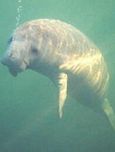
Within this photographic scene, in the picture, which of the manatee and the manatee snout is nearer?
the manatee snout

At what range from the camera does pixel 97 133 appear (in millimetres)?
12930

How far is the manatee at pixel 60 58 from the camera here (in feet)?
20.3

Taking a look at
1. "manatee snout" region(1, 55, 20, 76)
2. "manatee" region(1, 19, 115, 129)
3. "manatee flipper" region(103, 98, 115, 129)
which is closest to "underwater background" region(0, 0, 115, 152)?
"manatee" region(1, 19, 115, 129)

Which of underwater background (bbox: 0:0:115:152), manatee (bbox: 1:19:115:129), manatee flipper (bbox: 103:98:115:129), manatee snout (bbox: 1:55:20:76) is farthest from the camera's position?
underwater background (bbox: 0:0:115:152)

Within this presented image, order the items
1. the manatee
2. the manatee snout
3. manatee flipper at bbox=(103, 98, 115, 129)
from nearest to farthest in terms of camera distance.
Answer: the manatee snout
the manatee
manatee flipper at bbox=(103, 98, 115, 129)

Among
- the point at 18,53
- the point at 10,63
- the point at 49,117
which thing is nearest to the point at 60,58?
the point at 18,53

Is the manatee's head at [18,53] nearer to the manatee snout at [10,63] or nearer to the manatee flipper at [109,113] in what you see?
the manatee snout at [10,63]

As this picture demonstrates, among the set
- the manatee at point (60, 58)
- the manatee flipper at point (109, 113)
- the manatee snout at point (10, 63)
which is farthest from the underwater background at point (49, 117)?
the manatee snout at point (10, 63)

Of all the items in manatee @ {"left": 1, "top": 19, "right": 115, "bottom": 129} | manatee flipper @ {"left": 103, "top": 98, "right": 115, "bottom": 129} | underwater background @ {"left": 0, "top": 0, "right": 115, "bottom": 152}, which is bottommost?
underwater background @ {"left": 0, "top": 0, "right": 115, "bottom": 152}

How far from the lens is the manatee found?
6176 mm

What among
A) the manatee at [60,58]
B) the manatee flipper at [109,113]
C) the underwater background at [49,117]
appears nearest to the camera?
the manatee at [60,58]

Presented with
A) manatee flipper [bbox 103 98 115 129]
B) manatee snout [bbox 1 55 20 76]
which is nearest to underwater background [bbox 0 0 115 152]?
manatee flipper [bbox 103 98 115 129]

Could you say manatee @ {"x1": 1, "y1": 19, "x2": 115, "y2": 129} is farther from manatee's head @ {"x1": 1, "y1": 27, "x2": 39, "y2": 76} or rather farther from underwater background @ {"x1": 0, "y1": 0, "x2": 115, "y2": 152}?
underwater background @ {"x1": 0, "y1": 0, "x2": 115, "y2": 152}

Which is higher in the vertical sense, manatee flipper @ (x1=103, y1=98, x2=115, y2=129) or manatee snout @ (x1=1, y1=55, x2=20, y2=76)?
manatee snout @ (x1=1, y1=55, x2=20, y2=76)
